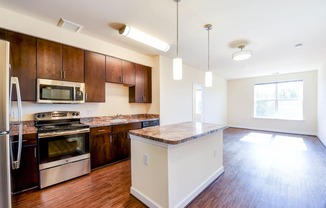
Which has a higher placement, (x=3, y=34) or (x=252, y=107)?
(x=3, y=34)

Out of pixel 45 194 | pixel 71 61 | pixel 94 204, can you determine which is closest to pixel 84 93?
pixel 71 61

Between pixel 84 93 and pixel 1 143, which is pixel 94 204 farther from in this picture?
pixel 84 93

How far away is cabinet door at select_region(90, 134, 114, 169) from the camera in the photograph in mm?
2869

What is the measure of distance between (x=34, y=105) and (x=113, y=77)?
4.95ft

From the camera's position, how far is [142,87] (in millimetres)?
4078

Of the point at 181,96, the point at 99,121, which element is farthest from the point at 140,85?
the point at 181,96

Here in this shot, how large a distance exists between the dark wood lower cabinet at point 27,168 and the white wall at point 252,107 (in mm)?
7848

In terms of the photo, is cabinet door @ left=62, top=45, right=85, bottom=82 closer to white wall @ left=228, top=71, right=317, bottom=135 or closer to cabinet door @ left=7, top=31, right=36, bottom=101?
cabinet door @ left=7, top=31, right=36, bottom=101

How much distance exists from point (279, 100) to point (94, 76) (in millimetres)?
7220

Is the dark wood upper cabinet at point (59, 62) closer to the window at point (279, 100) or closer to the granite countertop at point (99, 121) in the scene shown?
the granite countertop at point (99, 121)

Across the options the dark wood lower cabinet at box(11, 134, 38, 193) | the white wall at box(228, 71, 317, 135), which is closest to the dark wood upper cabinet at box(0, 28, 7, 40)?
the dark wood lower cabinet at box(11, 134, 38, 193)

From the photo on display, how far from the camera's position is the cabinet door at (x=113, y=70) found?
3.38 metres

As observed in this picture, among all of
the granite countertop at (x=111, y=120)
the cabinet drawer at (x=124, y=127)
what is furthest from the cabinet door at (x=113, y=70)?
the cabinet drawer at (x=124, y=127)

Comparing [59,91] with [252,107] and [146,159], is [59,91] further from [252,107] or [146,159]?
[252,107]
